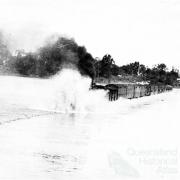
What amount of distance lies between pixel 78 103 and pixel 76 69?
3.62m

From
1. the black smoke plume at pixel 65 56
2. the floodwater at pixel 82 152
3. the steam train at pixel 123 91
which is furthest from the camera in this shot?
the steam train at pixel 123 91

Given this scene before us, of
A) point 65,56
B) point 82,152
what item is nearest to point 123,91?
point 65,56

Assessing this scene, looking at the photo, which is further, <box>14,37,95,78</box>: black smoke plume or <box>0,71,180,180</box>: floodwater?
<box>14,37,95,78</box>: black smoke plume

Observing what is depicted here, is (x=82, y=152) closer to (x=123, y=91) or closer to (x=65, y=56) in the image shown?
(x=65, y=56)

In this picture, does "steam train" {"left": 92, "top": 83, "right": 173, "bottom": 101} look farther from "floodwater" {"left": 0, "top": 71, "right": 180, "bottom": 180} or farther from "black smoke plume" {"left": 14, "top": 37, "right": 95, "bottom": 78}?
"floodwater" {"left": 0, "top": 71, "right": 180, "bottom": 180}

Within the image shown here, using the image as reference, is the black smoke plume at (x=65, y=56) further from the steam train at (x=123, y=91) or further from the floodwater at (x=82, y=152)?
the steam train at (x=123, y=91)

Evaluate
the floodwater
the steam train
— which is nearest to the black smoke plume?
the floodwater

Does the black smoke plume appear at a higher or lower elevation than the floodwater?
higher

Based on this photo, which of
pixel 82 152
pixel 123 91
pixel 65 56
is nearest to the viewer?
pixel 82 152

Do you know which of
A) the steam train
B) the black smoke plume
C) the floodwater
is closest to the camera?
the floodwater

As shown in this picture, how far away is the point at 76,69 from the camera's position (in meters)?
30.8

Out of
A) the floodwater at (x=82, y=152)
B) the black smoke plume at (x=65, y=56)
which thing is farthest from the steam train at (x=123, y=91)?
the floodwater at (x=82, y=152)

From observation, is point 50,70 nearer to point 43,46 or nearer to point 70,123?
point 43,46

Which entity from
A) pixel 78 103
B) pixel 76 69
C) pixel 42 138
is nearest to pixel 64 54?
pixel 76 69
